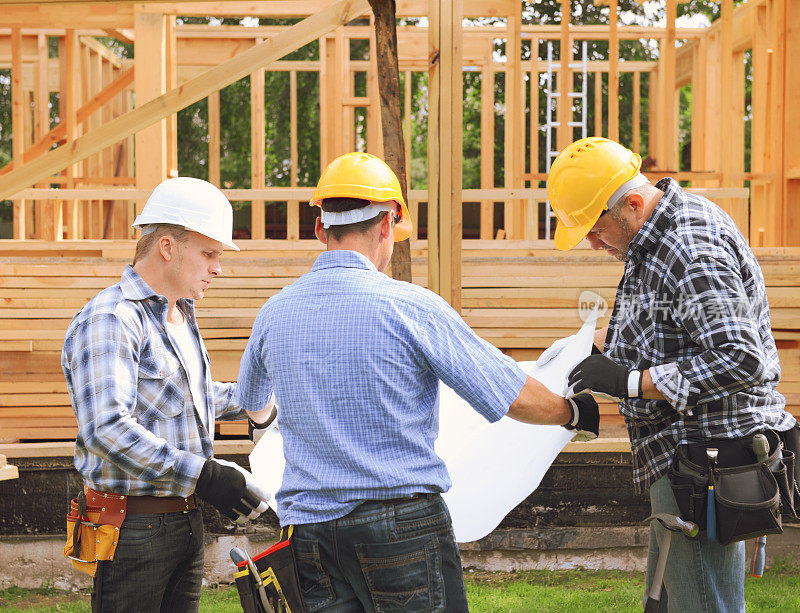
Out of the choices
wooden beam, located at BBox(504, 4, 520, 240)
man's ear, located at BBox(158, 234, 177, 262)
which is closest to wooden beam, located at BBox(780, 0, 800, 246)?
wooden beam, located at BBox(504, 4, 520, 240)

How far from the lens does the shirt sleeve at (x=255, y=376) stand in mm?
2696

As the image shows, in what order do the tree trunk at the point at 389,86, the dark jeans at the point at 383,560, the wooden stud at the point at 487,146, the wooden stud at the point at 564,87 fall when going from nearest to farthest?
the dark jeans at the point at 383,560
the tree trunk at the point at 389,86
the wooden stud at the point at 564,87
the wooden stud at the point at 487,146

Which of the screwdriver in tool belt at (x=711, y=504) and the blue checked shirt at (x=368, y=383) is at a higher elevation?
the blue checked shirt at (x=368, y=383)

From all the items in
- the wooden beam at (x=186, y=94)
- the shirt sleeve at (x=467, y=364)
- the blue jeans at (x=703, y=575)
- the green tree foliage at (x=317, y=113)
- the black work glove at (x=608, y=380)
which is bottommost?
the blue jeans at (x=703, y=575)

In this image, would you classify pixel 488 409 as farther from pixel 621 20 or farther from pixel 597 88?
pixel 621 20

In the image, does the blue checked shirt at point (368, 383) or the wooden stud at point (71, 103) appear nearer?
the blue checked shirt at point (368, 383)

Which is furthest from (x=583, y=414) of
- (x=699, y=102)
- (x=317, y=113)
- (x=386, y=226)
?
(x=317, y=113)

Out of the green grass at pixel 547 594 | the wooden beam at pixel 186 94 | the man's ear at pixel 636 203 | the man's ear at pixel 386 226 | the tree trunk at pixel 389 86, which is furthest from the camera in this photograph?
the green grass at pixel 547 594

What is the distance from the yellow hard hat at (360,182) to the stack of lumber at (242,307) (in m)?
4.46

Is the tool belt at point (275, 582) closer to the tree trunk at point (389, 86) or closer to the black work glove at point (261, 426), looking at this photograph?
the black work glove at point (261, 426)

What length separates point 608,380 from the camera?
291cm

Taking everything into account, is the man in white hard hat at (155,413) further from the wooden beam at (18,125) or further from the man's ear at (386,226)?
the wooden beam at (18,125)

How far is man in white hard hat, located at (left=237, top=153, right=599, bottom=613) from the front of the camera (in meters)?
2.44

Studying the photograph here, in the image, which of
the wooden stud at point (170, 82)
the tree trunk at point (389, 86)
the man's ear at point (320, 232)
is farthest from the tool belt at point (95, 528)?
the wooden stud at point (170, 82)
